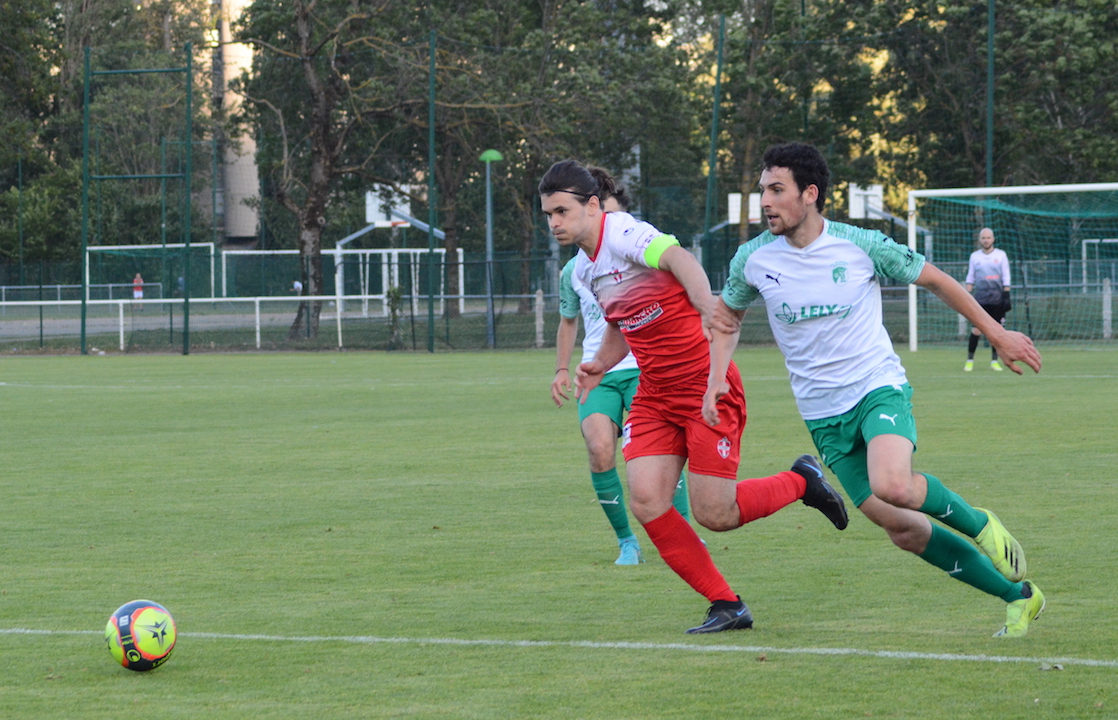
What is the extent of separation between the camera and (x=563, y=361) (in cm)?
716

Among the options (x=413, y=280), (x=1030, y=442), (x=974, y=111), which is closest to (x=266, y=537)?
(x=1030, y=442)

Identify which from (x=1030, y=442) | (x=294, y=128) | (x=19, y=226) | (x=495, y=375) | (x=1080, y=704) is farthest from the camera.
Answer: (x=19, y=226)

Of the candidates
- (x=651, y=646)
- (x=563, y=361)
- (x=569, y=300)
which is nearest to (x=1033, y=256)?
(x=569, y=300)

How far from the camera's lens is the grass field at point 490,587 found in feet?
14.8

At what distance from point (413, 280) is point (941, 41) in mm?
12410

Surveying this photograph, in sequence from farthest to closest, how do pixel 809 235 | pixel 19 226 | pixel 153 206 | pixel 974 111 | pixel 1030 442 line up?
pixel 153 206 < pixel 19 226 < pixel 974 111 < pixel 1030 442 < pixel 809 235

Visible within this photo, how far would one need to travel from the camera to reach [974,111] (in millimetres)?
30062

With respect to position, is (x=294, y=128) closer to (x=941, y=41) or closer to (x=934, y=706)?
(x=941, y=41)

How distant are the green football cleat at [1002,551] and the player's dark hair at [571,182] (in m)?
1.89

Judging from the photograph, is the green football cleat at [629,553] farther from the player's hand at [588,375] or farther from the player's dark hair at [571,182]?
the player's dark hair at [571,182]

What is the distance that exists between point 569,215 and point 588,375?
94 centimetres

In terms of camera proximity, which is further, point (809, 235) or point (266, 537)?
point (266, 537)

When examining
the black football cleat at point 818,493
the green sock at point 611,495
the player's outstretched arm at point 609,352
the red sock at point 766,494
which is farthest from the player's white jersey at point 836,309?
the green sock at point 611,495

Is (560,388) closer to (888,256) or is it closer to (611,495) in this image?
(611,495)
